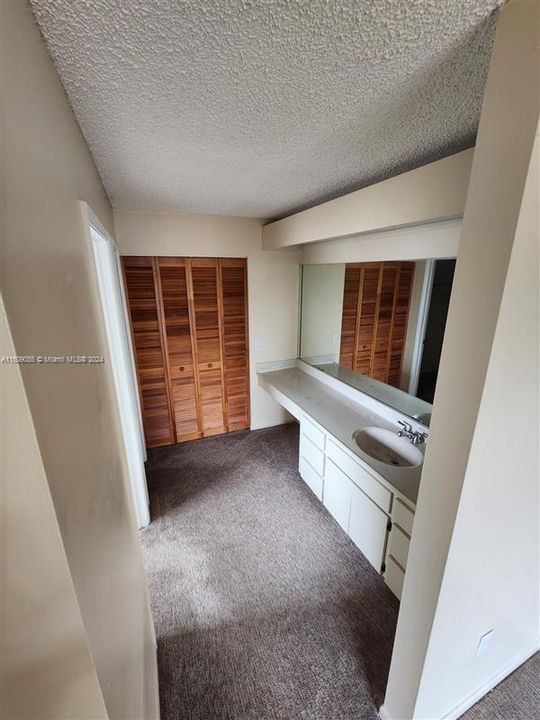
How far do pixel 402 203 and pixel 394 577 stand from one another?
2.05 metres

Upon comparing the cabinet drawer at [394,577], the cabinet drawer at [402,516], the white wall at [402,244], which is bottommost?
the cabinet drawer at [394,577]

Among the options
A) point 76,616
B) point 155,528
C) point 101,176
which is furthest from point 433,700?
point 101,176

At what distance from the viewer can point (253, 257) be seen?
3.04 m

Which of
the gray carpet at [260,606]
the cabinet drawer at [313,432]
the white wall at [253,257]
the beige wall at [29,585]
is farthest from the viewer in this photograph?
the white wall at [253,257]

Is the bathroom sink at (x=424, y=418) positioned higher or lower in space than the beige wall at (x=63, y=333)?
lower

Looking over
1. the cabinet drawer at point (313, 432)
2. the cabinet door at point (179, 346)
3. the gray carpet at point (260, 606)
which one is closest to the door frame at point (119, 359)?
the gray carpet at point (260, 606)

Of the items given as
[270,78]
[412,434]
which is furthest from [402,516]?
[270,78]

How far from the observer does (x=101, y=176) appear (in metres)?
1.61

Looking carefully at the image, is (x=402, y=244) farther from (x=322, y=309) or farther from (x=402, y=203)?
(x=322, y=309)

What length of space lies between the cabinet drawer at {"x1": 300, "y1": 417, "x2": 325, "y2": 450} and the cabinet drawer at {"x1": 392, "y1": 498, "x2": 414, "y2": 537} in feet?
2.37

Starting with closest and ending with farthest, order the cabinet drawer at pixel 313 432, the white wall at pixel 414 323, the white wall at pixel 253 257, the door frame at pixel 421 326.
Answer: the door frame at pixel 421 326, the white wall at pixel 414 323, the cabinet drawer at pixel 313 432, the white wall at pixel 253 257

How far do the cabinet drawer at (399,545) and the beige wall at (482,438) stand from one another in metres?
0.43

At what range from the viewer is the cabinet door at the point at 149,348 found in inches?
107

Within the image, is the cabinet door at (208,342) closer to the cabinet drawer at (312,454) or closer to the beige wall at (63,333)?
the cabinet drawer at (312,454)
